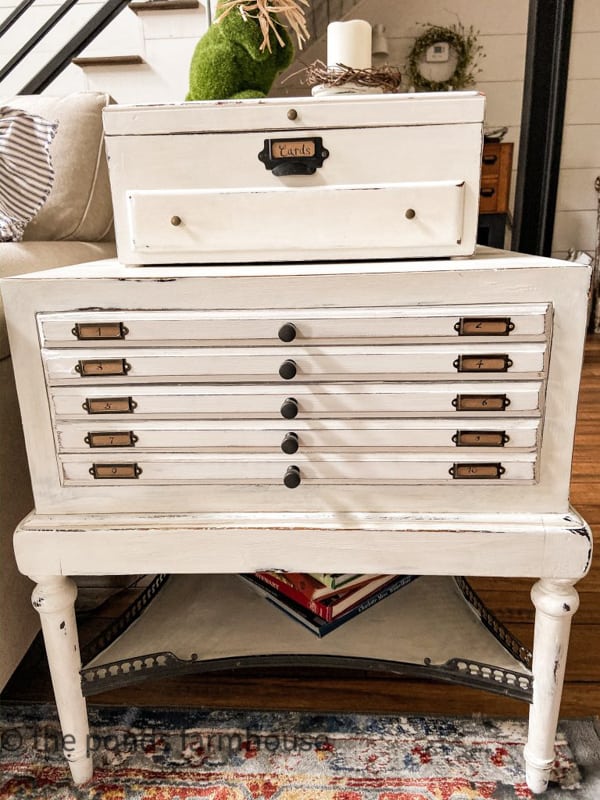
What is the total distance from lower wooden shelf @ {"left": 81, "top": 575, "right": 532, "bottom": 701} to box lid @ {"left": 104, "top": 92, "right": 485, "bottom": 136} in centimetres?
69

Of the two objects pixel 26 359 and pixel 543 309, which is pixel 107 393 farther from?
pixel 543 309

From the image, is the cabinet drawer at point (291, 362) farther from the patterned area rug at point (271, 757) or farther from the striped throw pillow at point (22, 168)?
the patterned area rug at point (271, 757)

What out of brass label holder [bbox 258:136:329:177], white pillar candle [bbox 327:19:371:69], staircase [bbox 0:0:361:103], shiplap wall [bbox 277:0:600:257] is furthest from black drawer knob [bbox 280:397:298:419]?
shiplap wall [bbox 277:0:600:257]

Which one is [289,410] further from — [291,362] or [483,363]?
[483,363]

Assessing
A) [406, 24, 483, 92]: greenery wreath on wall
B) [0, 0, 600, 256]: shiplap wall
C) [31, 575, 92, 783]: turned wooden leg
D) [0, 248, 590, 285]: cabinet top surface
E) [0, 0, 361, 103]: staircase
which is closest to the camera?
[0, 248, 590, 285]: cabinet top surface

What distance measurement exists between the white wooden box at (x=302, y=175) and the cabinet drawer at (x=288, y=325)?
0.12 metres

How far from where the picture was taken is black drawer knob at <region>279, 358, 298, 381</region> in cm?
73

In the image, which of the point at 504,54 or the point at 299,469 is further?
the point at 504,54

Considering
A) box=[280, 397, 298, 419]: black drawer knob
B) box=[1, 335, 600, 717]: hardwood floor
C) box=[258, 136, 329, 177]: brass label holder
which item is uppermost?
box=[258, 136, 329, 177]: brass label holder

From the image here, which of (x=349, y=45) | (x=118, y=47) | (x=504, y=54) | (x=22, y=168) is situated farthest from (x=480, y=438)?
(x=504, y=54)

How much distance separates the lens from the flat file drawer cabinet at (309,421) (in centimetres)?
72

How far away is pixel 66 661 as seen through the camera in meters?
0.84

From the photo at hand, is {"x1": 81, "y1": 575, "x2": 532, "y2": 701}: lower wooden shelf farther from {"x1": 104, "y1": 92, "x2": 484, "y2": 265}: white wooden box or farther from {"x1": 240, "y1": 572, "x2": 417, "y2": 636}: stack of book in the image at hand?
{"x1": 104, "y1": 92, "x2": 484, "y2": 265}: white wooden box

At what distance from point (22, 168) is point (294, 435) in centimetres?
65
